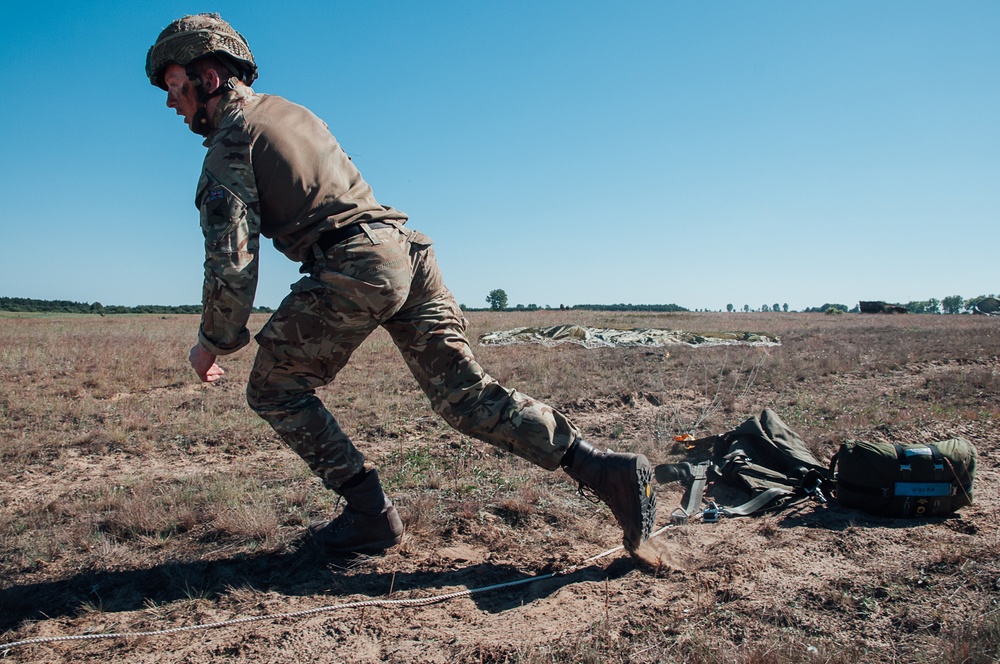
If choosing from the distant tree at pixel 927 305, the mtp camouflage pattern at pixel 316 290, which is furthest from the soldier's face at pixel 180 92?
the distant tree at pixel 927 305

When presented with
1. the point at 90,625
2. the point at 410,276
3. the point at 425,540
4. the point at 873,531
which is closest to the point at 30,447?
the point at 90,625

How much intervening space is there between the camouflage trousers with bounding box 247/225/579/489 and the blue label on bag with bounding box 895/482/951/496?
1.62 metres

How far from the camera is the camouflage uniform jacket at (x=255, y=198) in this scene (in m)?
2.34

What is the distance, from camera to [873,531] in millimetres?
2928

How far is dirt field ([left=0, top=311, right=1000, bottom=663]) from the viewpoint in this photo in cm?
204

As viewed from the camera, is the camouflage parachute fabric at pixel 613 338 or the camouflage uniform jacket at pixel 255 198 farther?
the camouflage parachute fabric at pixel 613 338

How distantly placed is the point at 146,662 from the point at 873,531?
115 inches

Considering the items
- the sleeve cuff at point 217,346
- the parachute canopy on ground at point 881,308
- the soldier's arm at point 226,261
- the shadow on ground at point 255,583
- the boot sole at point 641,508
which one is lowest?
the shadow on ground at point 255,583

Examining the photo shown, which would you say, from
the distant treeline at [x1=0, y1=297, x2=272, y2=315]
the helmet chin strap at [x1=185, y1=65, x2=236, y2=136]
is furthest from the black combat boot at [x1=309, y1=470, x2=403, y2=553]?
the distant treeline at [x1=0, y1=297, x2=272, y2=315]

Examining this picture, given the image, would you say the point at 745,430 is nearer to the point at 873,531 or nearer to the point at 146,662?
the point at 873,531

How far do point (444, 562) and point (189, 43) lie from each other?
227cm

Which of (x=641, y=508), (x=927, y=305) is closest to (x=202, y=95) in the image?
(x=641, y=508)

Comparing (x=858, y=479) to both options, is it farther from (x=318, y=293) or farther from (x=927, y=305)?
(x=927, y=305)

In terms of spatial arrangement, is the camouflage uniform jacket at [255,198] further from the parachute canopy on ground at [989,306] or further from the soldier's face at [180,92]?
the parachute canopy on ground at [989,306]
